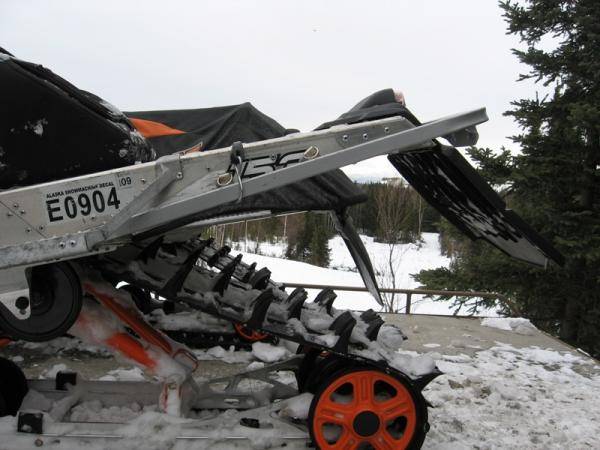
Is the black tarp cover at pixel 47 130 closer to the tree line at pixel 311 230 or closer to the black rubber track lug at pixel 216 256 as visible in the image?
the black rubber track lug at pixel 216 256

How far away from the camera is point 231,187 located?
8.11 feet

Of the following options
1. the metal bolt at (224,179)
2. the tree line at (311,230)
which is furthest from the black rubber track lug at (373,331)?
the tree line at (311,230)

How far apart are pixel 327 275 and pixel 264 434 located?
28921 millimetres

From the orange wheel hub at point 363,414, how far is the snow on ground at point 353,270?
5.81m

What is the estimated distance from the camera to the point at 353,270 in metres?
38.0

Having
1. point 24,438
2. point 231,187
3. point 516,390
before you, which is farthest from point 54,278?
point 516,390

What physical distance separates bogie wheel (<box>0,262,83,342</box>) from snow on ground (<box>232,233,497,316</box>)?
6287 millimetres

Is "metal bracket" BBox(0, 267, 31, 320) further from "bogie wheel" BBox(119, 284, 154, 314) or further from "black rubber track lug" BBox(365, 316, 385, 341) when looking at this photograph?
"bogie wheel" BBox(119, 284, 154, 314)

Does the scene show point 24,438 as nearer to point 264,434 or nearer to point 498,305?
point 264,434

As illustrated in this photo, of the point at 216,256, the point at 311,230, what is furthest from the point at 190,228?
the point at 311,230

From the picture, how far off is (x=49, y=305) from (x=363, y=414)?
1929 millimetres

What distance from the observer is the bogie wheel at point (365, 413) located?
9.33ft

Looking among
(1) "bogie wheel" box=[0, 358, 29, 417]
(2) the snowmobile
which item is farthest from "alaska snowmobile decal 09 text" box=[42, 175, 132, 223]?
(1) "bogie wheel" box=[0, 358, 29, 417]

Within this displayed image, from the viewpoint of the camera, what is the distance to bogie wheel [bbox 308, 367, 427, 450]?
284 centimetres
